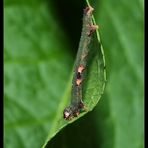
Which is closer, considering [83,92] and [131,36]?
[83,92]

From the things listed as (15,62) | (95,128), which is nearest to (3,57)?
(15,62)

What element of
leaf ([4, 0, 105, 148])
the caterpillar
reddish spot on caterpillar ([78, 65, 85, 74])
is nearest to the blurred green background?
leaf ([4, 0, 105, 148])

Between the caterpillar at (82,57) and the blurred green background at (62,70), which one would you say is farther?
the blurred green background at (62,70)

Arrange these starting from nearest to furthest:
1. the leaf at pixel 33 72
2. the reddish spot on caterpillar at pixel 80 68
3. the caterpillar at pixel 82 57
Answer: the caterpillar at pixel 82 57, the reddish spot on caterpillar at pixel 80 68, the leaf at pixel 33 72

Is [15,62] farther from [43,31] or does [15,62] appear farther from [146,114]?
[146,114]

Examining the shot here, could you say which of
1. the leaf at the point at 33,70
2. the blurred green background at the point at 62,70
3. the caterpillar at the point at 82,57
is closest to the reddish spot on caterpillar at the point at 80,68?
the caterpillar at the point at 82,57

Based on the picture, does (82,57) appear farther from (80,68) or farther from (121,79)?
(121,79)

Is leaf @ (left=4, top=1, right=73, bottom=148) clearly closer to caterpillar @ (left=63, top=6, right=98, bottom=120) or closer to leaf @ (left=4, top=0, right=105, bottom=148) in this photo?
leaf @ (left=4, top=0, right=105, bottom=148)

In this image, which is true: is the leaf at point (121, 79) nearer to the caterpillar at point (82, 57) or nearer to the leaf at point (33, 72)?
the leaf at point (33, 72)
